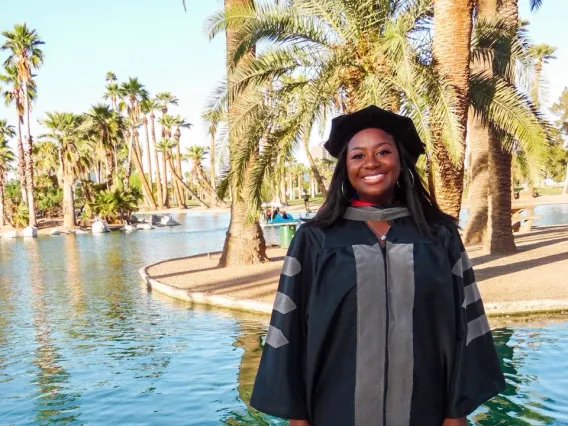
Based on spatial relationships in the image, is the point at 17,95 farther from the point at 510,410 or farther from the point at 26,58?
the point at 510,410

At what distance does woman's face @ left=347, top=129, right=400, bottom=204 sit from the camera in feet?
8.21

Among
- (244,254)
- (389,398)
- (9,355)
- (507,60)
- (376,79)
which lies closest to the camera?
(389,398)

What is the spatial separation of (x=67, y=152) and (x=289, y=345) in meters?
49.9

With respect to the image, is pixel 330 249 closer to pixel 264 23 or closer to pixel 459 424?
pixel 459 424

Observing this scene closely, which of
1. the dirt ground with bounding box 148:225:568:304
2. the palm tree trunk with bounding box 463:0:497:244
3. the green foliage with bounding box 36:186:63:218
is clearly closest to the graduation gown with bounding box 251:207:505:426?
the dirt ground with bounding box 148:225:568:304

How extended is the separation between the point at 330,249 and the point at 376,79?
940 centimetres

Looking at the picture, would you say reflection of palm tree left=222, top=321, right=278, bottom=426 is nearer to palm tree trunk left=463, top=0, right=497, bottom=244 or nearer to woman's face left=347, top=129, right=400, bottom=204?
woman's face left=347, top=129, right=400, bottom=204

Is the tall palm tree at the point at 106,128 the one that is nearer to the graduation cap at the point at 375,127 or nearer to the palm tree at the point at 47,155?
the palm tree at the point at 47,155

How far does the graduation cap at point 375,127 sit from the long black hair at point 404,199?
0.11ft

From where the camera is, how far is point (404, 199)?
261cm

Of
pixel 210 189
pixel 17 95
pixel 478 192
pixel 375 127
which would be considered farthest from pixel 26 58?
pixel 375 127

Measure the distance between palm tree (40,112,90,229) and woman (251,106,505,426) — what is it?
48.3m

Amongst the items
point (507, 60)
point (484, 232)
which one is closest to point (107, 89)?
point (484, 232)

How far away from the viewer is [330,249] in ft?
7.86
